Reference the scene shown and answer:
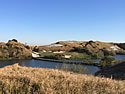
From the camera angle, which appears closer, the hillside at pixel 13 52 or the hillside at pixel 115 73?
the hillside at pixel 115 73

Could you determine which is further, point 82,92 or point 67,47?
point 67,47

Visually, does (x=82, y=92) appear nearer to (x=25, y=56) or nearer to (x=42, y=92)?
(x=42, y=92)

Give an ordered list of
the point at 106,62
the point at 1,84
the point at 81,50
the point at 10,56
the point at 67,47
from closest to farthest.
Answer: the point at 1,84, the point at 106,62, the point at 10,56, the point at 81,50, the point at 67,47

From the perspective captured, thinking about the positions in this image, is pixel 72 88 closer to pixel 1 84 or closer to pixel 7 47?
pixel 1 84

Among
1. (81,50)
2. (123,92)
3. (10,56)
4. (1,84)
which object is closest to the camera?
(123,92)

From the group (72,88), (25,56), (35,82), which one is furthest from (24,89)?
(25,56)

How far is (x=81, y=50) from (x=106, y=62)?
28367 mm

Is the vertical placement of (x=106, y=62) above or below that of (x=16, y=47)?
below

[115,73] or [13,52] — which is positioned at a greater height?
[13,52]

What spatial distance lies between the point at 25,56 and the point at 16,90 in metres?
40.1

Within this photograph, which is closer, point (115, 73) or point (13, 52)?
point (115, 73)

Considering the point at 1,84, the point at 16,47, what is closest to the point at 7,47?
the point at 16,47

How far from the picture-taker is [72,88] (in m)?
2.60

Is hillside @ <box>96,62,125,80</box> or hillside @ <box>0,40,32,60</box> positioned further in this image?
hillside @ <box>0,40,32,60</box>
